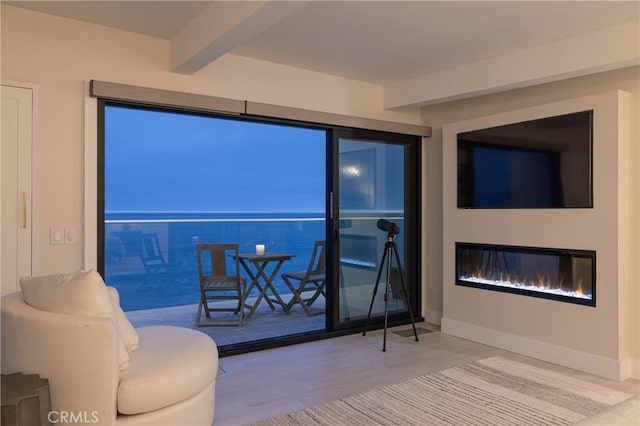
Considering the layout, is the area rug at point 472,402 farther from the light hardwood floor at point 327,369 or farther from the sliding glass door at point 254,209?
the sliding glass door at point 254,209

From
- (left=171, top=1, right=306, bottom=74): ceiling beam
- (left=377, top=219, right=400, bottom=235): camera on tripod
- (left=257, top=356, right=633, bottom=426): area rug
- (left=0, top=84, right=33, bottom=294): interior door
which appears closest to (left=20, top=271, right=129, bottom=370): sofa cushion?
(left=0, top=84, right=33, bottom=294): interior door

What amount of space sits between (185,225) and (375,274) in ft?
10.9

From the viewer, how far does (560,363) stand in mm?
3697

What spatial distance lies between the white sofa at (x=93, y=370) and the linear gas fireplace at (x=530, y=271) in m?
2.92

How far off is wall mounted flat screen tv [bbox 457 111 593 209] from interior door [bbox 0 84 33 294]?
11.7 feet

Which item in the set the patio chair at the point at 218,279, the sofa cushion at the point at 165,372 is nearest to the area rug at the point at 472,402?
the sofa cushion at the point at 165,372

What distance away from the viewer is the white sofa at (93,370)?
197 cm

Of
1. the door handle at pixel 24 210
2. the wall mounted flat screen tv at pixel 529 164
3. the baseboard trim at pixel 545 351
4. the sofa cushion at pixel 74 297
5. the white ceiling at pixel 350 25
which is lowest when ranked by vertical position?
the baseboard trim at pixel 545 351

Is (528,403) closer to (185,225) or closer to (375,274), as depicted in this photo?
(375,274)

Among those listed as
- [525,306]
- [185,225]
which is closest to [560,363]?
[525,306]

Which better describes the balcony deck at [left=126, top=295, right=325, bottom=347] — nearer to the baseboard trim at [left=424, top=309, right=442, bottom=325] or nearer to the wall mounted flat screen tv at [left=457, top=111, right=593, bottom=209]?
the baseboard trim at [left=424, top=309, right=442, bottom=325]

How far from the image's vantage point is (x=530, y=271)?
402cm

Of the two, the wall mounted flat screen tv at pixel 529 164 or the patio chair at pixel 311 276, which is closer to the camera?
the wall mounted flat screen tv at pixel 529 164

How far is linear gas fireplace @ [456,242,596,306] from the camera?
3627 millimetres
